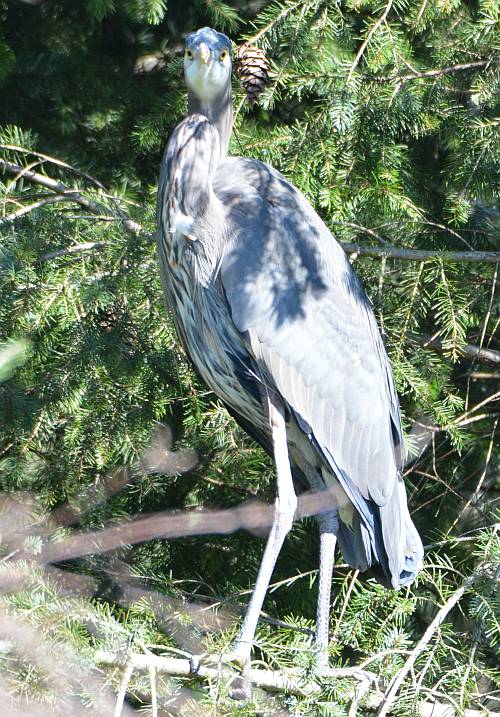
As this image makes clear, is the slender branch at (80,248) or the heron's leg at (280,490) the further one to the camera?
the slender branch at (80,248)

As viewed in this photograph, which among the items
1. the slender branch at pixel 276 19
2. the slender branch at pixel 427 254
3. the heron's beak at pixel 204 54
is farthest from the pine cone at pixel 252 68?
the slender branch at pixel 427 254

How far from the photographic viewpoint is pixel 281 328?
3.30 m

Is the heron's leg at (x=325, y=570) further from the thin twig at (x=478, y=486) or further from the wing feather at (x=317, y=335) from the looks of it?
the thin twig at (x=478, y=486)

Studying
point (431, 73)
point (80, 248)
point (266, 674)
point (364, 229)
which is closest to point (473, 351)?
point (364, 229)

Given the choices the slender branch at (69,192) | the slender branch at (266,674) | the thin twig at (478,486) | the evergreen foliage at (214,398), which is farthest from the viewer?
the thin twig at (478,486)

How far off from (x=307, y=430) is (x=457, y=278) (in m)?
0.85

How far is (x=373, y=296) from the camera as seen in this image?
3.93m

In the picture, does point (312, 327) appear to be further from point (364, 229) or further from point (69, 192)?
point (69, 192)

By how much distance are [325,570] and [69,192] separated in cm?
165

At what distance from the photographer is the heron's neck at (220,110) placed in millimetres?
3523

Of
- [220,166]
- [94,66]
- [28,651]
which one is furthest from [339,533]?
[94,66]

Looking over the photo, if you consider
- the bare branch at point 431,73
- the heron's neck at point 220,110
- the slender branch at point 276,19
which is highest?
the slender branch at point 276,19

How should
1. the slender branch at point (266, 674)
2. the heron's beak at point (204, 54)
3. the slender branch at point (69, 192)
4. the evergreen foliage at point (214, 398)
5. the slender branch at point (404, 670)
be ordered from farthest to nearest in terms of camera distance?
1. the slender branch at point (69, 192)
2. the heron's beak at point (204, 54)
3. the evergreen foliage at point (214, 398)
4. the slender branch at point (404, 670)
5. the slender branch at point (266, 674)

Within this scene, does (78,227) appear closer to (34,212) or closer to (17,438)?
(34,212)
